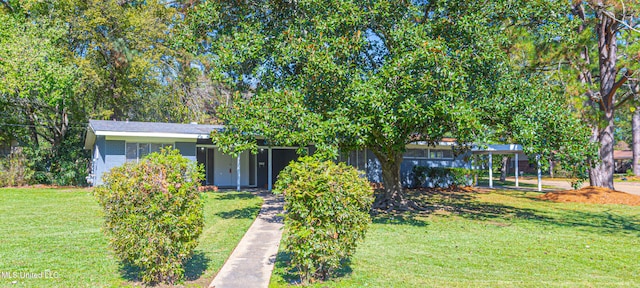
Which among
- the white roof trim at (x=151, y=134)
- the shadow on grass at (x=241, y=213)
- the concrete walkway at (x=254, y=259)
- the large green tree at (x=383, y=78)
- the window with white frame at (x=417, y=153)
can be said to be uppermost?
the large green tree at (x=383, y=78)

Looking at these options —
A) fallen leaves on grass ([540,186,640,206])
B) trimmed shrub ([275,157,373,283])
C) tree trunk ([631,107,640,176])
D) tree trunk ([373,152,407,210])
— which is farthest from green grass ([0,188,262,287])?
tree trunk ([631,107,640,176])

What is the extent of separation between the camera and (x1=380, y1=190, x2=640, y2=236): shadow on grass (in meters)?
10.7

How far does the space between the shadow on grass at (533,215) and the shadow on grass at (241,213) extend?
11.1 ft

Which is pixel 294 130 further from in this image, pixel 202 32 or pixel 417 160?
pixel 417 160

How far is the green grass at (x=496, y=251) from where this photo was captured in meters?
5.65

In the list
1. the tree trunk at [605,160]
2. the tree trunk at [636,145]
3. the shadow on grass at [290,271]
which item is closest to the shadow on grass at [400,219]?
the shadow on grass at [290,271]

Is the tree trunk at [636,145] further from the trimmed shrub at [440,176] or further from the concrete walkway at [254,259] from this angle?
the concrete walkway at [254,259]

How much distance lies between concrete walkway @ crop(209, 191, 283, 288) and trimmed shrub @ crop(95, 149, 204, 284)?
721 millimetres

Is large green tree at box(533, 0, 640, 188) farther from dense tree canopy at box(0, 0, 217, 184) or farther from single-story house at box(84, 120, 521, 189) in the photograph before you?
dense tree canopy at box(0, 0, 217, 184)

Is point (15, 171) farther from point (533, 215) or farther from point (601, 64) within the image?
point (601, 64)

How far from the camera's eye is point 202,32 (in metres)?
12.9

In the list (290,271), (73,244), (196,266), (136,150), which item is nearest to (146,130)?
(136,150)

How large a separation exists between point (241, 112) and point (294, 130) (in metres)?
1.67

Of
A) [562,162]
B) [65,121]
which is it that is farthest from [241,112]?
[65,121]
